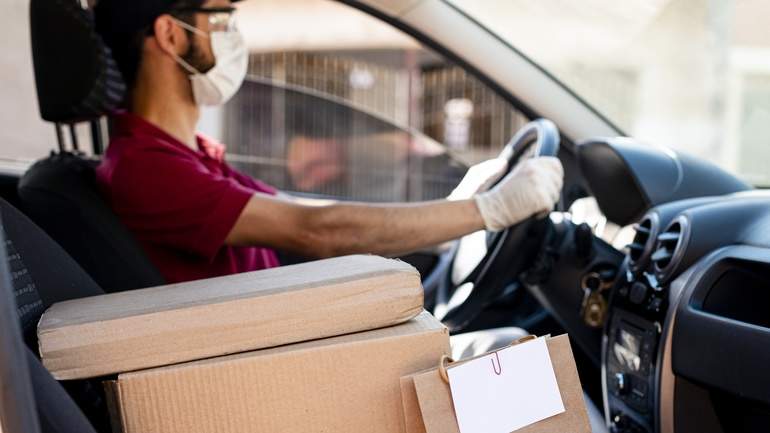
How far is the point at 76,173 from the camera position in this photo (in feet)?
5.60

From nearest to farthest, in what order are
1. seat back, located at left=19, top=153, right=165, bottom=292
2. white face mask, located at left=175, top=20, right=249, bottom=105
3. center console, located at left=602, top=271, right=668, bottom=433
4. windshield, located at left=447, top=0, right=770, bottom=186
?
center console, located at left=602, top=271, right=668, bottom=433 < seat back, located at left=19, top=153, right=165, bottom=292 < white face mask, located at left=175, top=20, right=249, bottom=105 < windshield, located at left=447, top=0, right=770, bottom=186

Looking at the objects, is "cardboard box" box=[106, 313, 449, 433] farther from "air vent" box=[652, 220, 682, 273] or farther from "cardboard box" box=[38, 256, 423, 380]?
"air vent" box=[652, 220, 682, 273]

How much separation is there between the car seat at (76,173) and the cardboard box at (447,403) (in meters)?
0.78

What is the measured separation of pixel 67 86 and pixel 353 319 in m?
0.95

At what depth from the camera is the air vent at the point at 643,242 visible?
1.56 meters

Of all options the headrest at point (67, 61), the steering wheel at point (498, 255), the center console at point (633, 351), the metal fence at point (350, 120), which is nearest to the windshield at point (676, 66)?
the metal fence at point (350, 120)

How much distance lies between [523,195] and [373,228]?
0.32 m

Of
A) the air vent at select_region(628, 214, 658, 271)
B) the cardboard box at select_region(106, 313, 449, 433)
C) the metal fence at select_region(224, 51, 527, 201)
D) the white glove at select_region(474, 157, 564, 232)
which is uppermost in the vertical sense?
the cardboard box at select_region(106, 313, 449, 433)

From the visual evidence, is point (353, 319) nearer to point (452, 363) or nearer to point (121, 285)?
point (452, 363)

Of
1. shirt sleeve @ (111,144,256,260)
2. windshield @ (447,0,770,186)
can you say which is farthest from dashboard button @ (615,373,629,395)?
windshield @ (447,0,770,186)

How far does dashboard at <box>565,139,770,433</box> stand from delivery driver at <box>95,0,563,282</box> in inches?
8.5

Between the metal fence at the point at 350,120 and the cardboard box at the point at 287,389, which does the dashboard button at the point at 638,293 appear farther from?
the metal fence at the point at 350,120

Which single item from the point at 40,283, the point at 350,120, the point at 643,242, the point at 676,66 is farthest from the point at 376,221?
the point at 676,66

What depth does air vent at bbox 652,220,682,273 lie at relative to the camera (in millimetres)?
1471
